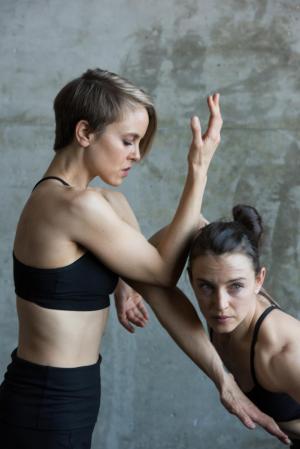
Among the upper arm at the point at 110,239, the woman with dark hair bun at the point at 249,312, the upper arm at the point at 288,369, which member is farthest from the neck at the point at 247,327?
the upper arm at the point at 110,239

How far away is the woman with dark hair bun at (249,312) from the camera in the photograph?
74.5 inches

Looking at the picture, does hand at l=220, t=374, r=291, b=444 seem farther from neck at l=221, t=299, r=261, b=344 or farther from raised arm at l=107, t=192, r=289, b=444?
neck at l=221, t=299, r=261, b=344

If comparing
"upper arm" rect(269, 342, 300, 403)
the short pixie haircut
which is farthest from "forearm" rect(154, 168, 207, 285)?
"upper arm" rect(269, 342, 300, 403)

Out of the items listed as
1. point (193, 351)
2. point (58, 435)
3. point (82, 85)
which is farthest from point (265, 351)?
point (82, 85)

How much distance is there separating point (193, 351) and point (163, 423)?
2.19 m

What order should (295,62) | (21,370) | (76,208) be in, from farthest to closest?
1. (295,62)
2. (21,370)
3. (76,208)

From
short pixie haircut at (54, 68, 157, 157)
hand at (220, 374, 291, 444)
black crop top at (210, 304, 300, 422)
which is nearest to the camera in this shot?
hand at (220, 374, 291, 444)

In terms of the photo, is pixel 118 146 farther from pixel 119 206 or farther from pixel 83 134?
pixel 119 206

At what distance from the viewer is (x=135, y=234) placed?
1.82 meters

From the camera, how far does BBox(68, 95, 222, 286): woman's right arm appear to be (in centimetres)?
178

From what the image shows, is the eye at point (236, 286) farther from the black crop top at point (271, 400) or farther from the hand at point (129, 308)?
the hand at point (129, 308)

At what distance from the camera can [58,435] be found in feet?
6.08

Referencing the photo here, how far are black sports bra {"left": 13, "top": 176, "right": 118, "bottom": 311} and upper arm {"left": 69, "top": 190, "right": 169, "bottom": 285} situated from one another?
2.5 inches

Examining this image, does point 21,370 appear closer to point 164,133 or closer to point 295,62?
point 164,133
